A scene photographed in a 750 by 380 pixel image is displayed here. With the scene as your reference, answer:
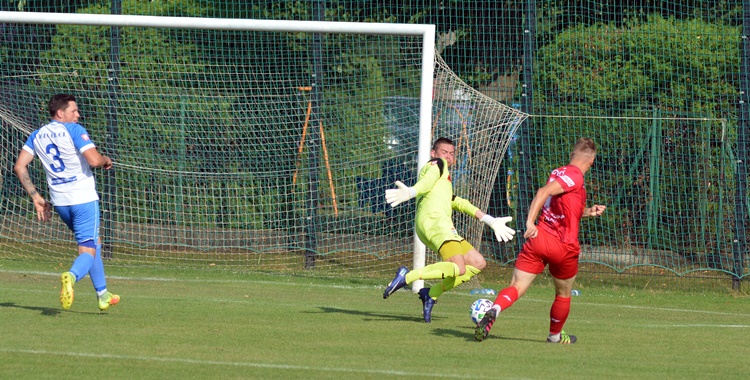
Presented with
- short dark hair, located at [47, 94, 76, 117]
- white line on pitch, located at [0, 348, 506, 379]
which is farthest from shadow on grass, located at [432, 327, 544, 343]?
short dark hair, located at [47, 94, 76, 117]

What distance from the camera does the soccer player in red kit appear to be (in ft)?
27.2

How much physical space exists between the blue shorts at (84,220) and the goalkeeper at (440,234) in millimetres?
2728

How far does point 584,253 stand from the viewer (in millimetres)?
14805

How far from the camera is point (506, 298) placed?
8422 mm

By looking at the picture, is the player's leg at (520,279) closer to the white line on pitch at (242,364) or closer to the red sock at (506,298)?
the red sock at (506,298)

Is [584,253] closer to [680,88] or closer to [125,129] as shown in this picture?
[680,88]

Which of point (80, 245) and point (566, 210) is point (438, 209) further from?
point (80, 245)

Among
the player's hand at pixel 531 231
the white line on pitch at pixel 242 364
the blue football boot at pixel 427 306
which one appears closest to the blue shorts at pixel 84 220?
the white line on pitch at pixel 242 364

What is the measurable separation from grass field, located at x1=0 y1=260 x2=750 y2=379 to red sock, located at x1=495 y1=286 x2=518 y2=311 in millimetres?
338

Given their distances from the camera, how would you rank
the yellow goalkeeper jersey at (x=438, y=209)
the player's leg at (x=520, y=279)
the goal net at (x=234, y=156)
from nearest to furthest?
the player's leg at (x=520, y=279) → the yellow goalkeeper jersey at (x=438, y=209) → the goal net at (x=234, y=156)

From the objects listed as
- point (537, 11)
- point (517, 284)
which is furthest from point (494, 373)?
point (537, 11)

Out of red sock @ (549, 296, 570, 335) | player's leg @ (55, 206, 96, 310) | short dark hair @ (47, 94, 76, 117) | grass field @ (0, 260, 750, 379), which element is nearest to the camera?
grass field @ (0, 260, 750, 379)

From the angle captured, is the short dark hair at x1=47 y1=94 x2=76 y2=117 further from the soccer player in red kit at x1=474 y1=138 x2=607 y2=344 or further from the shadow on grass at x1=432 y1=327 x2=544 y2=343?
the soccer player in red kit at x1=474 y1=138 x2=607 y2=344

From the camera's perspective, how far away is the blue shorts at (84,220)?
374 inches
